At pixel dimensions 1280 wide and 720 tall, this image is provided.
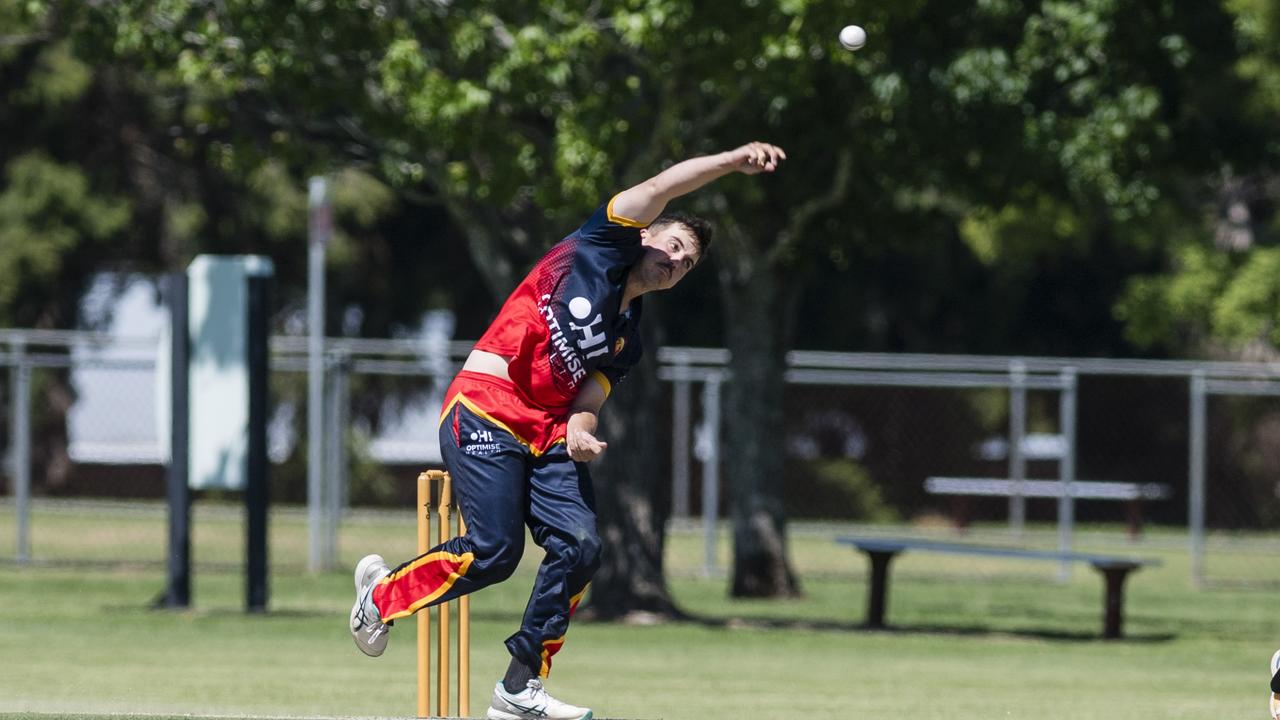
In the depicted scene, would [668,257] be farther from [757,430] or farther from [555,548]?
[757,430]

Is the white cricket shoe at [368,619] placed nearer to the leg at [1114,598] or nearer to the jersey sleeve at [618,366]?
the jersey sleeve at [618,366]

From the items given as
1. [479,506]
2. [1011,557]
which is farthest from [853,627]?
[479,506]

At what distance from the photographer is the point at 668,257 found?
7.38 m

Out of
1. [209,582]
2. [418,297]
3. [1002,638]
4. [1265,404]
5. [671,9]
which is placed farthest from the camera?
[418,297]

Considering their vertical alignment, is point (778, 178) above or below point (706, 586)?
above

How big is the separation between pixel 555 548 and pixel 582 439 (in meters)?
0.46

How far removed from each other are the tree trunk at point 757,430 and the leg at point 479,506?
10220 mm

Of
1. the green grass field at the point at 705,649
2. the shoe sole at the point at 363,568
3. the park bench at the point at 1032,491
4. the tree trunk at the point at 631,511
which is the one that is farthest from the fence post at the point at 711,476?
the shoe sole at the point at 363,568

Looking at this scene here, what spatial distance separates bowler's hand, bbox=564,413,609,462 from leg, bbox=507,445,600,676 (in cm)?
17

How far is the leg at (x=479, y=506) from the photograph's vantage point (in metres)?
7.37

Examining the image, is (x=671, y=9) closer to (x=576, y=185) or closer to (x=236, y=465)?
(x=576, y=185)

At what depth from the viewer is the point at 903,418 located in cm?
3244

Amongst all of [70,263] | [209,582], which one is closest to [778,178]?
[209,582]

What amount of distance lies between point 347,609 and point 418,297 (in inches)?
759
